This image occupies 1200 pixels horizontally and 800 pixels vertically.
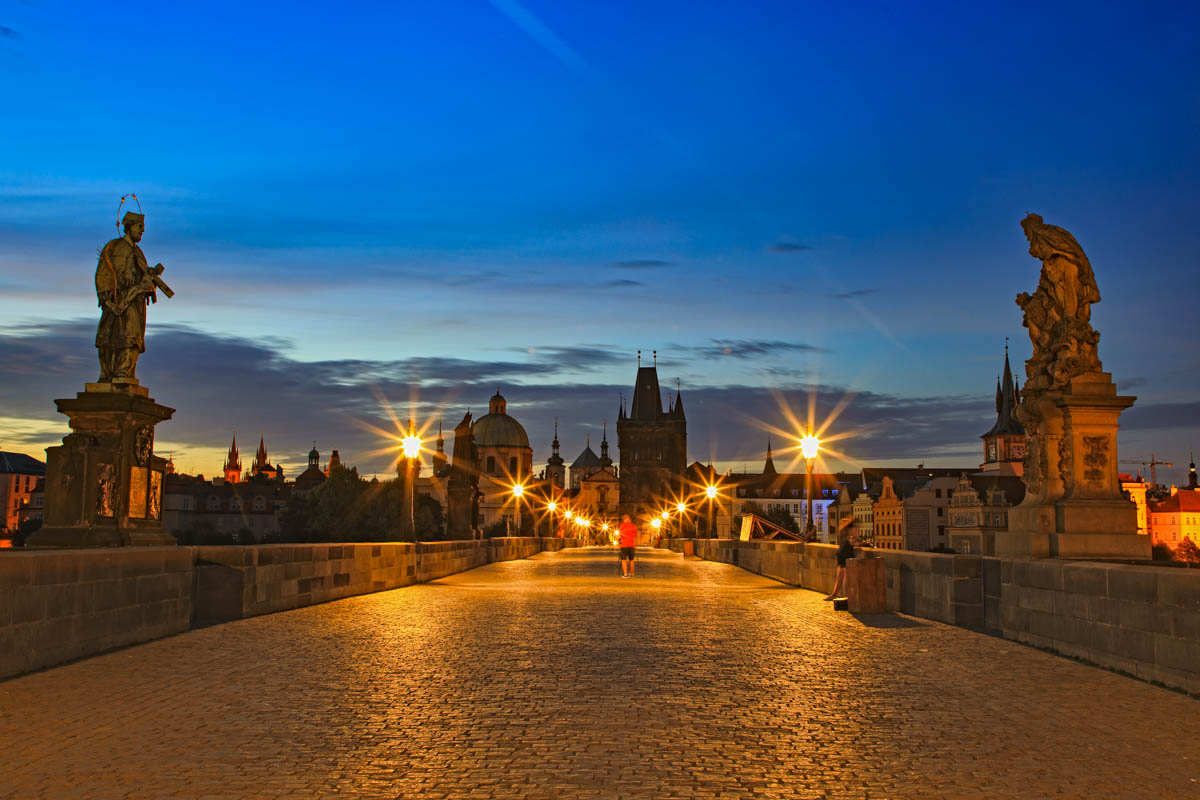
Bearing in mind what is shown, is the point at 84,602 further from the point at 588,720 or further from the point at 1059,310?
the point at 1059,310

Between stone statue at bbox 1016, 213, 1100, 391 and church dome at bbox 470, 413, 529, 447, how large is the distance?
18084cm

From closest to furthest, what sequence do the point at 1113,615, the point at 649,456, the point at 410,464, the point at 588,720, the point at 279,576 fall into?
the point at 588,720, the point at 1113,615, the point at 279,576, the point at 410,464, the point at 649,456

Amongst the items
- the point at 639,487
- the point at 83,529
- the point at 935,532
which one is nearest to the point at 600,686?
the point at 83,529

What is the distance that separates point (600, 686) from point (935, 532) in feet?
526

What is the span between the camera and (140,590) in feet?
37.3

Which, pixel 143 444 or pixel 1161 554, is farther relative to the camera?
pixel 1161 554

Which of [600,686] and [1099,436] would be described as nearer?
[600,686]

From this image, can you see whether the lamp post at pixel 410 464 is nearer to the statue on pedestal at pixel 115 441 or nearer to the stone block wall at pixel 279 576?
the stone block wall at pixel 279 576

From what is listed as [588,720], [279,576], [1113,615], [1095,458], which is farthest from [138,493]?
[1095,458]

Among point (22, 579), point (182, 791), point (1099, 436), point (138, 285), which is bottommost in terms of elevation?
point (182, 791)

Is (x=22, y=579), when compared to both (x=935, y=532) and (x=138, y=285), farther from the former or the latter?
(x=935, y=532)

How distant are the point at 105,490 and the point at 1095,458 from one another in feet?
39.3

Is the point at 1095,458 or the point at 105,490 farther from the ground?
the point at 1095,458

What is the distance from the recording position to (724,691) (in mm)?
8688
